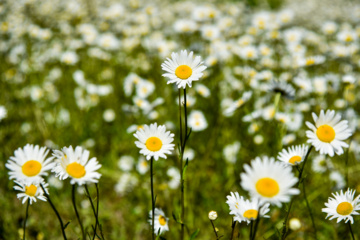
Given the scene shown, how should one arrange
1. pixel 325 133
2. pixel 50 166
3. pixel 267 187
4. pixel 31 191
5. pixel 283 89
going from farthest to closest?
pixel 283 89 → pixel 31 191 → pixel 325 133 → pixel 50 166 → pixel 267 187

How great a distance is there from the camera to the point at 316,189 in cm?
213

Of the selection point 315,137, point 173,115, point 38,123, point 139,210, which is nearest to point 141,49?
point 173,115

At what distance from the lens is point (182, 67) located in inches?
45.2

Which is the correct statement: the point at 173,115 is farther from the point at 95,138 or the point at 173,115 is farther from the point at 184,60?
the point at 184,60

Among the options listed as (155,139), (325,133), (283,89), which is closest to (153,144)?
(155,139)

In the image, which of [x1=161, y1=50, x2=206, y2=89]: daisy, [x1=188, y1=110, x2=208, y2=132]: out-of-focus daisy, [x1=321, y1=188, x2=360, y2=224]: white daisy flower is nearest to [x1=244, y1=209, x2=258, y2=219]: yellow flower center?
[x1=321, y1=188, x2=360, y2=224]: white daisy flower

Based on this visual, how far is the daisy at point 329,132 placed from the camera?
3.46 feet

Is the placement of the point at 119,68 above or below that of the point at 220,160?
above

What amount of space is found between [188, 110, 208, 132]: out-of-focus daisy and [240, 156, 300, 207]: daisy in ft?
5.60

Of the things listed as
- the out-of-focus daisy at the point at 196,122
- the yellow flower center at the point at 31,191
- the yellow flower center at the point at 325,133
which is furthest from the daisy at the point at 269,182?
the out-of-focus daisy at the point at 196,122

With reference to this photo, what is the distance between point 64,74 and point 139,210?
2.54 meters

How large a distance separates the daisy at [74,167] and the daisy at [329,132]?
87 cm

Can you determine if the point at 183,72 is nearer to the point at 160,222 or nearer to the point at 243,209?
the point at 243,209

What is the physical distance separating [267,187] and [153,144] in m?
0.52
